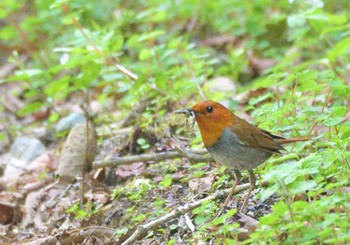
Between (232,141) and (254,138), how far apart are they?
131mm

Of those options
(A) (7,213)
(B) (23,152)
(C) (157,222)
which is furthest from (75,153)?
(C) (157,222)

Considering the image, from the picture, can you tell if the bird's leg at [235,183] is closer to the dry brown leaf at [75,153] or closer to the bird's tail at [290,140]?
the bird's tail at [290,140]

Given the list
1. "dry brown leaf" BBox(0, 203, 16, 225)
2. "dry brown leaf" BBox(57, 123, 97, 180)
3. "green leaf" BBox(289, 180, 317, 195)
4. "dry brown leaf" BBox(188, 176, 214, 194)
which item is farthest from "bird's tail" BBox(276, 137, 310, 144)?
"dry brown leaf" BBox(0, 203, 16, 225)

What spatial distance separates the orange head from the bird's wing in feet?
0.21

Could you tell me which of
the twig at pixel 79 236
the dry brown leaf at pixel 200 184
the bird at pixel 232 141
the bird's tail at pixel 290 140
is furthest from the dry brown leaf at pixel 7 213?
the bird's tail at pixel 290 140

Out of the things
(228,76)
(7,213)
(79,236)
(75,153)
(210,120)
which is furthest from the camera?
(228,76)

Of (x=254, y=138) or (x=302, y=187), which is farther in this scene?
(x=254, y=138)

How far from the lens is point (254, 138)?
13.6 ft

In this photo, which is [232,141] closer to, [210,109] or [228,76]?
[210,109]

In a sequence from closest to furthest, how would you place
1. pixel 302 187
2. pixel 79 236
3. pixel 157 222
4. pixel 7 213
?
pixel 302 187 < pixel 157 222 < pixel 79 236 < pixel 7 213

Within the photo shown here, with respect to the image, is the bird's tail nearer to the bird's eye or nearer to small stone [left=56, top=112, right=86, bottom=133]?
the bird's eye

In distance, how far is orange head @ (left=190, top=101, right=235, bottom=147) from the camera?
4.14 m

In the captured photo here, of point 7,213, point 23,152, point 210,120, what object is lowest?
point 23,152

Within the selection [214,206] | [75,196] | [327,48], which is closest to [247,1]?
[327,48]
